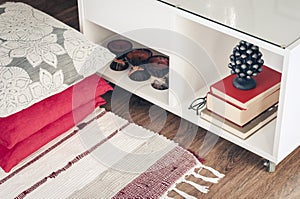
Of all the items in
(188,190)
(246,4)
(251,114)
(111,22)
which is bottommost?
(188,190)

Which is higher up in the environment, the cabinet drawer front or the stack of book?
the cabinet drawer front

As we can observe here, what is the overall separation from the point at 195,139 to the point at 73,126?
36cm

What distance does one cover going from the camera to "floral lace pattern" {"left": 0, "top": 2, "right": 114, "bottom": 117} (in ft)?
6.29

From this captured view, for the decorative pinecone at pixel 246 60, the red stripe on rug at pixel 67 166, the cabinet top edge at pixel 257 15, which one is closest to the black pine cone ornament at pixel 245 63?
the decorative pinecone at pixel 246 60

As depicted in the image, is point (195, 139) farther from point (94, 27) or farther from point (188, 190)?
point (94, 27)

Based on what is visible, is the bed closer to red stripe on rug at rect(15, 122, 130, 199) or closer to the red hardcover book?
red stripe on rug at rect(15, 122, 130, 199)

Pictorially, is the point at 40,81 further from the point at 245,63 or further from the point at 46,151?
the point at 245,63

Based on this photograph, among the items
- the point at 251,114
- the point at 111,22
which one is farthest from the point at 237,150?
the point at 111,22

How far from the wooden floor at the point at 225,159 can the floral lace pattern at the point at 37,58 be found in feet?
0.64

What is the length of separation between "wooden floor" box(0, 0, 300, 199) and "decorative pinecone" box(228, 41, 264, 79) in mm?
226

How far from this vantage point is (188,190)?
73.7 inches

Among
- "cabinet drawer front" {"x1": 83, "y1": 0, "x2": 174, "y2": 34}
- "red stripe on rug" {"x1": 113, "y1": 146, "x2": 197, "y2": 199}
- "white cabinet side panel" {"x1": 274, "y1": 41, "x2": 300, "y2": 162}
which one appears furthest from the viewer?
"cabinet drawer front" {"x1": 83, "y1": 0, "x2": 174, "y2": 34}

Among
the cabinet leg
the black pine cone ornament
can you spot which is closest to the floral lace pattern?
the black pine cone ornament

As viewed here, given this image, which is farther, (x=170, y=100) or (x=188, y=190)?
(x=170, y=100)
